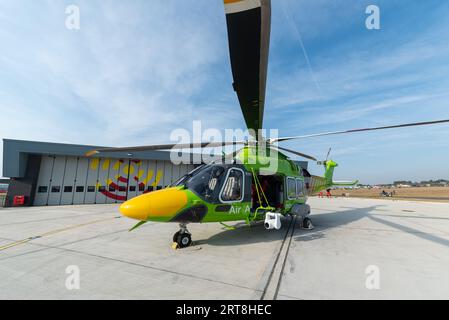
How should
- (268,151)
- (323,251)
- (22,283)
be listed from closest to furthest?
(22,283) → (323,251) → (268,151)

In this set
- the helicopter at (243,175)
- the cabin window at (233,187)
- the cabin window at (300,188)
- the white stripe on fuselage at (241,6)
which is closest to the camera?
the white stripe on fuselage at (241,6)

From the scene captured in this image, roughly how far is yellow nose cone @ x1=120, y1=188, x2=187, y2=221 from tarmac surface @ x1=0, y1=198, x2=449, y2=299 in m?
0.97

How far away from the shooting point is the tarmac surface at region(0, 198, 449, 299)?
338cm

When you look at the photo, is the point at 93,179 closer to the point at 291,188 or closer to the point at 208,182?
the point at 208,182

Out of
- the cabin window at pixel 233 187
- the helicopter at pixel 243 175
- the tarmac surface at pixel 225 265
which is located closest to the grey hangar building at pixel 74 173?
the tarmac surface at pixel 225 265

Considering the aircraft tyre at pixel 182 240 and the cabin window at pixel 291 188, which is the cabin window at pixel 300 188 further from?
the aircraft tyre at pixel 182 240

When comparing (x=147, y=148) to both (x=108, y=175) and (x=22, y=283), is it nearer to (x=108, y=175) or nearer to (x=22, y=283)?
(x=22, y=283)

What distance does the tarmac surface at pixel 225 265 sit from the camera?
11.1 feet

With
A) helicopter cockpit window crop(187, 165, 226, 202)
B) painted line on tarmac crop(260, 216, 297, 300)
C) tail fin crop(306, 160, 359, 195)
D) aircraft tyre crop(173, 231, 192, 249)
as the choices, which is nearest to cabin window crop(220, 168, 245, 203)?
helicopter cockpit window crop(187, 165, 226, 202)

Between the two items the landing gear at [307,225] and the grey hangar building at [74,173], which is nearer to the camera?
the landing gear at [307,225]

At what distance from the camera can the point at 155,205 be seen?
504 cm
